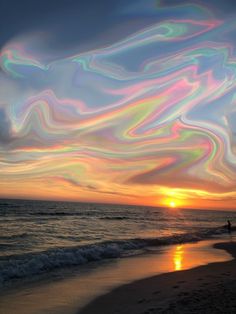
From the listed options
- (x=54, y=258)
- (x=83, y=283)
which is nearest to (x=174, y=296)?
(x=83, y=283)

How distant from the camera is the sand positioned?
26.8 ft

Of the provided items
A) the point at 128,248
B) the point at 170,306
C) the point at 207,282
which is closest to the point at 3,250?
the point at 128,248

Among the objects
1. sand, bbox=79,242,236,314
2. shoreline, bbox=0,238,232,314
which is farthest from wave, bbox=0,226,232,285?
sand, bbox=79,242,236,314

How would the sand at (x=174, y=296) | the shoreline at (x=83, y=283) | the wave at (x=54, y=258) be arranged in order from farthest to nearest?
the wave at (x=54, y=258), the shoreline at (x=83, y=283), the sand at (x=174, y=296)

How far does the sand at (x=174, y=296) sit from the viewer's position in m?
8.17

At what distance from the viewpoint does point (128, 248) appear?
2283 centimetres

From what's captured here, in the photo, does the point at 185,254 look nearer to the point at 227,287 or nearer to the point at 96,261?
the point at 96,261

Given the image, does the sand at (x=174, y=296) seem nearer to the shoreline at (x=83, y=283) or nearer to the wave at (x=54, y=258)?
the shoreline at (x=83, y=283)

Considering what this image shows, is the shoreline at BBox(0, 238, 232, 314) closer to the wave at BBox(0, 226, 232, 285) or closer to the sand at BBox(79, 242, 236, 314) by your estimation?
the sand at BBox(79, 242, 236, 314)

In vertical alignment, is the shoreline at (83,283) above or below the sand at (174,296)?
below

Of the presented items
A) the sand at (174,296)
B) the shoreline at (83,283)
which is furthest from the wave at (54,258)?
the sand at (174,296)

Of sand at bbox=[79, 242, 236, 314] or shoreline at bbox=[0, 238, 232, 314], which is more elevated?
sand at bbox=[79, 242, 236, 314]

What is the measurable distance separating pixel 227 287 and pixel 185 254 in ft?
35.9

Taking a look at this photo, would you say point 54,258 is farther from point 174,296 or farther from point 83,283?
point 174,296
